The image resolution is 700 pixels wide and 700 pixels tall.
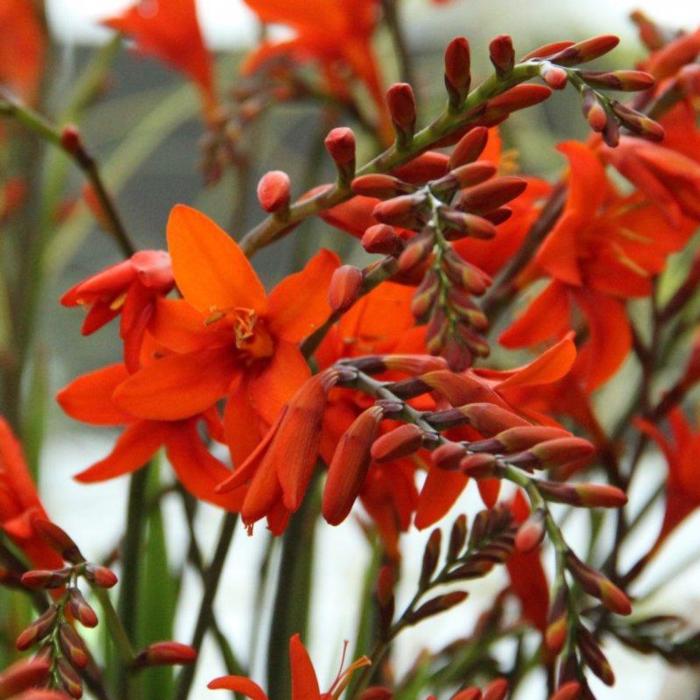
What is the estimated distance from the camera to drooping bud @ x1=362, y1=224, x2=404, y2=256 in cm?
27

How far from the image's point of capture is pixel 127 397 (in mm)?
321

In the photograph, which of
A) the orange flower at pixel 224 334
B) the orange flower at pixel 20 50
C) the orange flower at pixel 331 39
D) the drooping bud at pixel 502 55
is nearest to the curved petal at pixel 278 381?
the orange flower at pixel 224 334

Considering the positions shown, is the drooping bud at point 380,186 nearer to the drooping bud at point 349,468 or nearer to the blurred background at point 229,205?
the drooping bud at point 349,468

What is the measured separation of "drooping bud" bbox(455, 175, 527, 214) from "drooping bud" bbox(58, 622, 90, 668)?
0.49ft

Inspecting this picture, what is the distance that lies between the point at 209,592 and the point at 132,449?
5cm

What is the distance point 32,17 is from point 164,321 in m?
0.40

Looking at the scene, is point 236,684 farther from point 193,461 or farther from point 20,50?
point 20,50

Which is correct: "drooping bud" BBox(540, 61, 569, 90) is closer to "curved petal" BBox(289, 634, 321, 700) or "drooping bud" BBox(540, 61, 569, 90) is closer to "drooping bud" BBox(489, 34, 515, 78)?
"drooping bud" BBox(489, 34, 515, 78)

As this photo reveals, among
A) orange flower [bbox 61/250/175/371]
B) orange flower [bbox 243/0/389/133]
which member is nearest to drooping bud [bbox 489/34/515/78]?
orange flower [bbox 61/250/175/371]

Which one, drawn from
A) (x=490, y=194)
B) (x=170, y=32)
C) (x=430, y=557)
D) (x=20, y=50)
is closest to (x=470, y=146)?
(x=490, y=194)

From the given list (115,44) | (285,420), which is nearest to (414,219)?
(285,420)

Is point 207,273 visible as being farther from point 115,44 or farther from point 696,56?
point 115,44

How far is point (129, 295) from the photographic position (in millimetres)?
326

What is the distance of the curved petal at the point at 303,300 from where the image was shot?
0.33 metres
